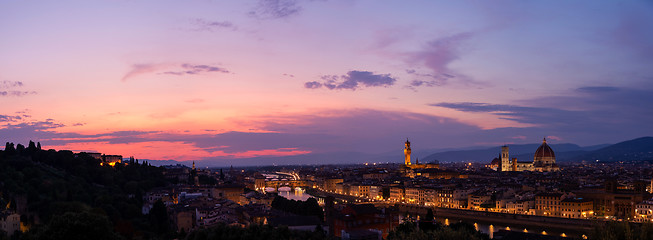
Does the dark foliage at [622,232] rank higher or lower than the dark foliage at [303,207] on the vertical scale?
higher

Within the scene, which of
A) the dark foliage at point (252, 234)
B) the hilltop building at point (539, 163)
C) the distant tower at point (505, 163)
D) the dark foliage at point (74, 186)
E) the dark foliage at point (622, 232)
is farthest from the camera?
the distant tower at point (505, 163)

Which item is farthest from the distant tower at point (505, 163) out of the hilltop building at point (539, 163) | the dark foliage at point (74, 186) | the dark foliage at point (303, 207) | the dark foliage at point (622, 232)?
the dark foliage at point (622, 232)

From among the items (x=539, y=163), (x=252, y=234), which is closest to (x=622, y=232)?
(x=252, y=234)

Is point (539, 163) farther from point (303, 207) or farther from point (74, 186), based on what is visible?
point (74, 186)

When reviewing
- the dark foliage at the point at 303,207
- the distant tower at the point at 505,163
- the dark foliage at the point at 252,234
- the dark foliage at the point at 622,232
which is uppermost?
the distant tower at the point at 505,163

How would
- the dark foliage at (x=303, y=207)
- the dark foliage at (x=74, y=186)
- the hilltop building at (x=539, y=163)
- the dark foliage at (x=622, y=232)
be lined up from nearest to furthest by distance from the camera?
the dark foliage at (x=622, y=232) → the dark foliage at (x=74, y=186) → the dark foliage at (x=303, y=207) → the hilltop building at (x=539, y=163)

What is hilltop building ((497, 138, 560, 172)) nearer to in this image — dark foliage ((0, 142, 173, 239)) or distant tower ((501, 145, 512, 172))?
distant tower ((501, 145, 512, 172))

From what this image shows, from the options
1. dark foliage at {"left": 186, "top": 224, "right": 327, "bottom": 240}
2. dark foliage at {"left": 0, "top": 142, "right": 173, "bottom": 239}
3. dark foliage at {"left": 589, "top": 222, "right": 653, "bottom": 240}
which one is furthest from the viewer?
dark foliage at {"left": 0, "top": 142, "right": 173, "bottom": 239}

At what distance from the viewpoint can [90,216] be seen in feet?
43.8

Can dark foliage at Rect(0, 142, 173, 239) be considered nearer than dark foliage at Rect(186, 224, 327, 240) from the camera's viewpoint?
No

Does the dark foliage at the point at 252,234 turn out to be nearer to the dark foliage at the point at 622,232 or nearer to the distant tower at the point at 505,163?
the dark foliage at the point at 622,232

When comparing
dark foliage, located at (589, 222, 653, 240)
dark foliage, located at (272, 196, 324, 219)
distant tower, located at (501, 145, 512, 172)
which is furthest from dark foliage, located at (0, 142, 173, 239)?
distant tower, located at (501, 145, 512, 172)

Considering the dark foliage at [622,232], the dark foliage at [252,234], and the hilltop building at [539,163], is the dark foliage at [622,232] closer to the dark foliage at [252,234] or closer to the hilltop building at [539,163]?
the dark foliage at [252,234]

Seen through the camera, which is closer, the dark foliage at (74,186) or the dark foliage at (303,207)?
the dark foliage at (74,186)
